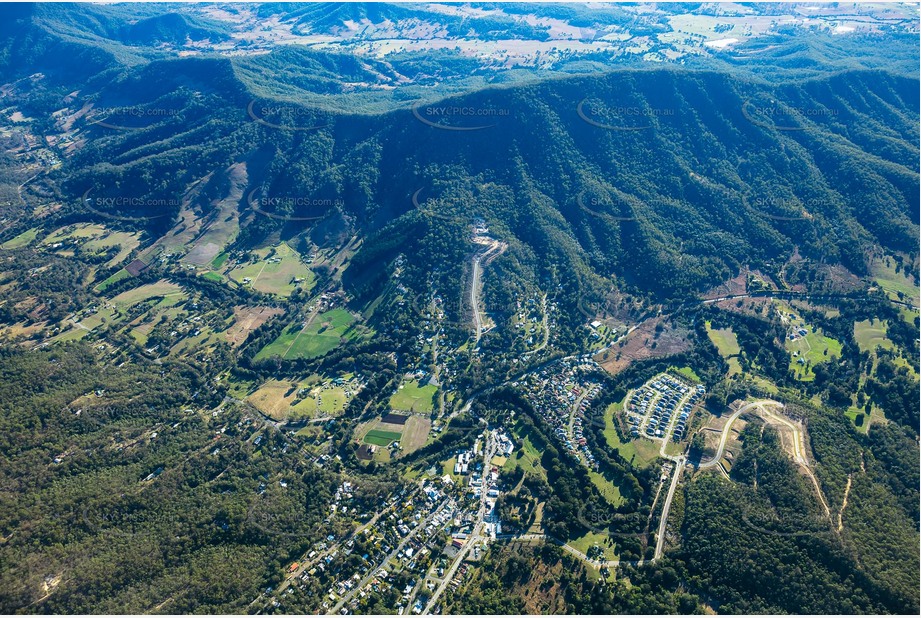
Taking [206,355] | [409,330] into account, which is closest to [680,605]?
[409,330]

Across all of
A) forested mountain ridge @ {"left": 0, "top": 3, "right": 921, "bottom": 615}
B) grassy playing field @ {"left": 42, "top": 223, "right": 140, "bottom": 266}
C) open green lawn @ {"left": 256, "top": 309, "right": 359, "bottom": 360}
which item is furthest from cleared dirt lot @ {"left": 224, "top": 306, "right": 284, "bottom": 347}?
grassy playing field @ {"left": 42, "top": 223, "right": 140, "bottom": 266}

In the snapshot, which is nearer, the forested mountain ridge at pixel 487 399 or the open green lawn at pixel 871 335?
the forested mountain ridge at pixel 487 399

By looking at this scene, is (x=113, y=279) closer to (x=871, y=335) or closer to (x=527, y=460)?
(x=527, y=460)

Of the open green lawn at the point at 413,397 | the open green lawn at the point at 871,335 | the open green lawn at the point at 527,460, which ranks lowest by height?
the open green lawn at the point at 527,460

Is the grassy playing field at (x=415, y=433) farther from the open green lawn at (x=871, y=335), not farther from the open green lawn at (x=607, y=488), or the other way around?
the open green lawn at (x=871, y=335)

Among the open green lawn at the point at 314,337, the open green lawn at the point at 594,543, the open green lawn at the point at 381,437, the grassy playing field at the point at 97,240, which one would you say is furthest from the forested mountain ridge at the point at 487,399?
the grassy playing field at the point at 97,240
